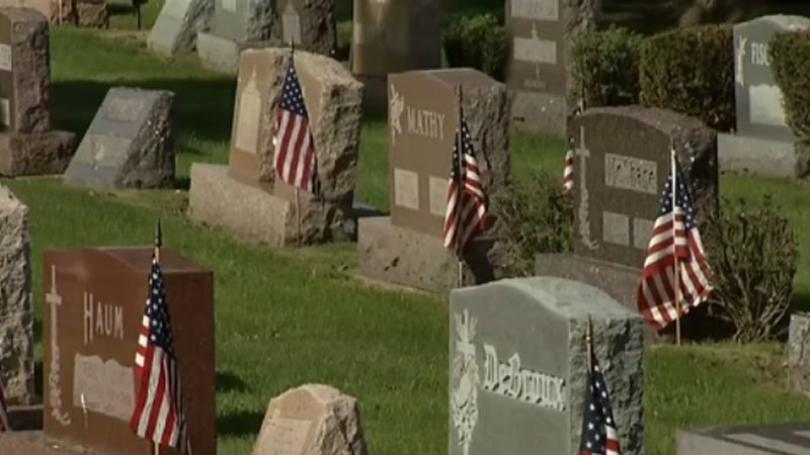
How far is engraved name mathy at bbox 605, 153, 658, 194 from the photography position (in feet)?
54.2

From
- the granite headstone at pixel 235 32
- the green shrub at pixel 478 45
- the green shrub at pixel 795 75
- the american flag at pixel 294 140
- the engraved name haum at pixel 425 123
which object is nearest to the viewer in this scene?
the engraved name haum at pixel 425 123

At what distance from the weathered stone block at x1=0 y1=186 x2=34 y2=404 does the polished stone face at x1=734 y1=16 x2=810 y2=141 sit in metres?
11.5

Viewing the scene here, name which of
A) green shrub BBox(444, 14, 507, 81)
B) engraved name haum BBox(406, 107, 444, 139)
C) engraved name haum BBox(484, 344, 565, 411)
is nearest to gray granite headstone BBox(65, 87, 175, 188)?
engraved name haum BBox(406, 107, 444, 139)

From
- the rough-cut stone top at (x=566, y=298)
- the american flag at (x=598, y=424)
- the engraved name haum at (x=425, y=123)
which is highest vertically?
the rough-cut stone top at (x=566, y=298)

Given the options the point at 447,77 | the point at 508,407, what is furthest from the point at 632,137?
the point at 508,407

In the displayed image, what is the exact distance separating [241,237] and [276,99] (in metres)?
1.16

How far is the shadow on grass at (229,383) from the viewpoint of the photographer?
1520cm

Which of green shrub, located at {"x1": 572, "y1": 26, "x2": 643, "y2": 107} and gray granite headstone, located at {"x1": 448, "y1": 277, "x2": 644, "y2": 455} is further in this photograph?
green shrub, located at {"x1": 572, "y1": 26, "x2": 643, "y2": 107}

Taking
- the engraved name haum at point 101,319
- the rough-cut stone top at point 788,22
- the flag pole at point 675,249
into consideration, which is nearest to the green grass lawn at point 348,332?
the flag pole at point 675,249

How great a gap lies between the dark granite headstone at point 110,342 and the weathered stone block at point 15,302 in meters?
0.44

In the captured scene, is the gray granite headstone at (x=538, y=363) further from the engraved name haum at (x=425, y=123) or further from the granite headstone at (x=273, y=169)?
the granite headstone at (x=273, y=169)

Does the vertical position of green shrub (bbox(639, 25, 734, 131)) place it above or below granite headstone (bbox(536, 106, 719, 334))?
below

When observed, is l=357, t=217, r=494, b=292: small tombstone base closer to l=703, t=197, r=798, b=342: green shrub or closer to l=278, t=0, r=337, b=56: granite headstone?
l=703, t=197, r=798, b=342: green shrub

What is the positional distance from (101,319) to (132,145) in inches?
412
